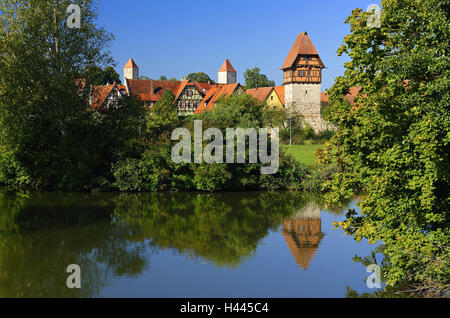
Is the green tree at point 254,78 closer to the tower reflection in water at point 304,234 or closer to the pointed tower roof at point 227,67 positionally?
the pointed tower roof at point 227,67

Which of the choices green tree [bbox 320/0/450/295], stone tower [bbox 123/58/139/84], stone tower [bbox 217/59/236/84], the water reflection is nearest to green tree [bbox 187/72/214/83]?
stone tower [bbox 217/59/236/84]

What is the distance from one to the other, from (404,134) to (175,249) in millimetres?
7797

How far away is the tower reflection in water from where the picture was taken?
46.0 feet

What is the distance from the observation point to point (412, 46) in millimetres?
10352

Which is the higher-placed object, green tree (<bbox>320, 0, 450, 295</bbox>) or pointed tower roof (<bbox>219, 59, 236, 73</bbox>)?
pointed tower roof (<bbox>219, 59, 236, 73</bbox>)

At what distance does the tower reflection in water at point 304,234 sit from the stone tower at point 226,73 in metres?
72.8

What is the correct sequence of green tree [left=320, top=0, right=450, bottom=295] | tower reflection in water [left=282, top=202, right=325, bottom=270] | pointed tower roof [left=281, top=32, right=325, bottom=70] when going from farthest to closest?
pointed tower roof [left=281, top=32, right=325, bottom=70] → tower reflection in water [left=282, top=202, right=325, bottom=270] → green tree [left=320, top=0, right=450, bottom=295]

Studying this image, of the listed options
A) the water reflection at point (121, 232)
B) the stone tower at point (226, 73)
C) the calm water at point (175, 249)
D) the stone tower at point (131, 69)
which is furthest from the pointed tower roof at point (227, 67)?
the calm water at point (175, 249)

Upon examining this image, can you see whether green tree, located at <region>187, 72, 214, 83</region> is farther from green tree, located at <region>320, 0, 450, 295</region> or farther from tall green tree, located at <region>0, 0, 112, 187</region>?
green tree, located at <region>320, 0, 450, 295</region>

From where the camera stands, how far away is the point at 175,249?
14586mm

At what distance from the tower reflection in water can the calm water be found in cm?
3

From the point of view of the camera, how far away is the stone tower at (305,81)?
2205 inches

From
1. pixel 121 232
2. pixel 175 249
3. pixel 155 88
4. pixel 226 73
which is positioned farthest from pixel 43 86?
pixel 226 73
